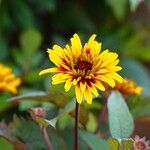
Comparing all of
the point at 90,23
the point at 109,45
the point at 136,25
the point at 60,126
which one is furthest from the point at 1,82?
the point at 136,25

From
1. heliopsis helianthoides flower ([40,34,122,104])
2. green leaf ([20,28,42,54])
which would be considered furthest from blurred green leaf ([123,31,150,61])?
heliopsis helianthoides flower ([40,34,122,104])

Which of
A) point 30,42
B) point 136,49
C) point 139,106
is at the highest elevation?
point 136,49

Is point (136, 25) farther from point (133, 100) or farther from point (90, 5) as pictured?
point (133, 100)

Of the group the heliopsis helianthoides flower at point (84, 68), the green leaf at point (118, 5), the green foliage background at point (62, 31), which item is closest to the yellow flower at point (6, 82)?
the green foliage background at point (62, 31)

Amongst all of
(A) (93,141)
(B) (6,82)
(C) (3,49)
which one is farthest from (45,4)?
(A) (93,141)

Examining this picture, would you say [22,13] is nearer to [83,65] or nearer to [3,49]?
[3,49]

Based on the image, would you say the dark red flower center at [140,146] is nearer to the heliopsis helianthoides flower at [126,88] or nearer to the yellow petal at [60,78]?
the yellow petal at [60,78]

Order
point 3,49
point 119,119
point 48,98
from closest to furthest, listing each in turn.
Answer: point 119,119, point 48,98, point 3,49
